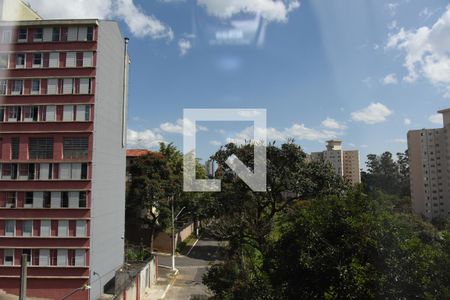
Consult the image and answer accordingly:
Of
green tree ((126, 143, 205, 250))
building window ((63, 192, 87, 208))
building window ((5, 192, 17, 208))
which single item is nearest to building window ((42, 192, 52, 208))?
building window ((63, 192, 87, 208))

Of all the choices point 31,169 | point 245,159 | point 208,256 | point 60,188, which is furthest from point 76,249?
point 208,256

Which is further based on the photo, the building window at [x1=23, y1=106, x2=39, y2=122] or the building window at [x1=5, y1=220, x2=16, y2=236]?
the building window at [x1=23, y1=106, x2=39, y2=122]

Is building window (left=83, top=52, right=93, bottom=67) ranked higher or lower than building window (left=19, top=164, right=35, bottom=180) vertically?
higher

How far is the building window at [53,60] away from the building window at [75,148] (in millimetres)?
2884

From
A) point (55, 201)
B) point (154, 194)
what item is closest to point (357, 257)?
point (55, 201)

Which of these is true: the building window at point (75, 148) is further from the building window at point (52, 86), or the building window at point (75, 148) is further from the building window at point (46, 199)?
the building window at point (52, 86)

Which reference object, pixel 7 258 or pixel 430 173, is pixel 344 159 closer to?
pixel 430 173

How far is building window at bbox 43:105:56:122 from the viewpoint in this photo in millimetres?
15367

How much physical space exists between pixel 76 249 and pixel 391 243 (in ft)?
41.4

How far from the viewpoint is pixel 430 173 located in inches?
1684

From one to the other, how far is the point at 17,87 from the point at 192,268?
11.8 meters

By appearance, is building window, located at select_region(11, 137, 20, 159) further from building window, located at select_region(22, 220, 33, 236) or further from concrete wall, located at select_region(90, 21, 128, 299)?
concrete wall, located at select_region(90, 21, 128, 299)

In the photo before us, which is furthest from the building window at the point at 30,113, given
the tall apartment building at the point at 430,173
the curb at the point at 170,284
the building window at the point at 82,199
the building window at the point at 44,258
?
the tall apartment building at the point at 430,173

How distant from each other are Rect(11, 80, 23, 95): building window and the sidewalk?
906 cm
